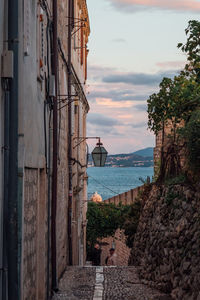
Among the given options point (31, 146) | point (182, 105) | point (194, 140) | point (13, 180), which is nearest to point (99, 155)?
point (182, 105)

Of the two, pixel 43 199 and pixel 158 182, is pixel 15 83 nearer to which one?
pixel 43 199

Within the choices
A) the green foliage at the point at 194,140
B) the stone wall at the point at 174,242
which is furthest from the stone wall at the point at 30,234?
the green foliage at the point at 194,140

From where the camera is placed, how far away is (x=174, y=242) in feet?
36.9

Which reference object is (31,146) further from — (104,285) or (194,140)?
(104,285)

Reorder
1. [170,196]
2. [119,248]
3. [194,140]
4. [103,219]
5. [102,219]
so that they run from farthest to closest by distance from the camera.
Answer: [119,248] → [102,219] → [103,219] → [170,196] → [194,140]

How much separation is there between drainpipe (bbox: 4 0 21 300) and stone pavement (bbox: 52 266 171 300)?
17.3ft

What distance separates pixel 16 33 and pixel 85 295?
23.1 ft

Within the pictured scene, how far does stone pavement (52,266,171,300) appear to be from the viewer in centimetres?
1155

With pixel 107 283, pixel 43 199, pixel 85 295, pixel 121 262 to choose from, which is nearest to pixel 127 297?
pixel 85 295

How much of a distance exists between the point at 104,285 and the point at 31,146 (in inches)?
228

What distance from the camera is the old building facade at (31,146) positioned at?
6184 mm

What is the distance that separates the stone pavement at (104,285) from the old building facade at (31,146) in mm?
494

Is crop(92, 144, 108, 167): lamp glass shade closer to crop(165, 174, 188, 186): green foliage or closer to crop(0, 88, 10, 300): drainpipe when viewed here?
crop(165, 174, 188, 186): green foliage

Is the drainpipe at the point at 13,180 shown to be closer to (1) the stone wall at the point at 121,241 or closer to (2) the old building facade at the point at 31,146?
(2) the old building facade at the point at 31,146
